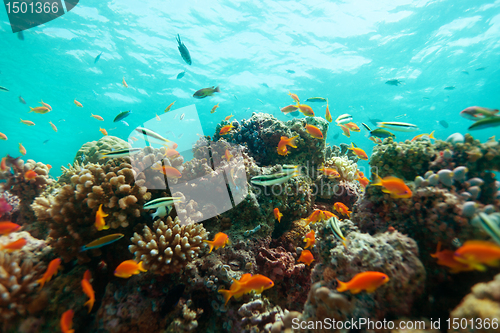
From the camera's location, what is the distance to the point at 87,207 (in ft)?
10.6

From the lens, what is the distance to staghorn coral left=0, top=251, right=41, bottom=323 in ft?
7.11

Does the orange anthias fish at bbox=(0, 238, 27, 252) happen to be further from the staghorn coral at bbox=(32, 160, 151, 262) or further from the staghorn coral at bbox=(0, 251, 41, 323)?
the staghorn coral at bbox=(32, 160, 151, 262)

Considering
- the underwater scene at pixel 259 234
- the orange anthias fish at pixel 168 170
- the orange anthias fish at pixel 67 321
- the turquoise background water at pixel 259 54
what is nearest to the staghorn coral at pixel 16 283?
the underwater scene at pixel 259 234

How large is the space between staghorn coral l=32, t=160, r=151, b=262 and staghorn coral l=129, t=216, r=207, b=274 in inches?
21.2

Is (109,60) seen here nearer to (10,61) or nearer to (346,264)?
(10,61)

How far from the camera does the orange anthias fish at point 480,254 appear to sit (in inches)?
58.6

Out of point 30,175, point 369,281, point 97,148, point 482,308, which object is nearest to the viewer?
point 482,308

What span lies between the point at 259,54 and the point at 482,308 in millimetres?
24179

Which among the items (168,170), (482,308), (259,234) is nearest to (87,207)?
(168,170)

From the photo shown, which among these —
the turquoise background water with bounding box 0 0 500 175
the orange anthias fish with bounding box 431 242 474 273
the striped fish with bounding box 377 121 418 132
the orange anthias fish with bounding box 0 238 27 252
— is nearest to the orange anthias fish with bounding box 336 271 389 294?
the orange anthias fish with bounding box 431 242 474 273

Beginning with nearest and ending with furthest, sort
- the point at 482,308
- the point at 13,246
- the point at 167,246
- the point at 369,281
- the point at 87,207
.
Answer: the point at 482,308 → the point at 369,281 → the point at 13,246 → the point at 167,246 → the point at 87,207

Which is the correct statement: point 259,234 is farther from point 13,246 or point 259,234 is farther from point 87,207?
point 13,246

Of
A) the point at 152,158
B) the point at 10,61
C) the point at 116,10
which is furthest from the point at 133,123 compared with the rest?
the point at 152,158

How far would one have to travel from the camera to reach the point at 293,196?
4.48 meters
